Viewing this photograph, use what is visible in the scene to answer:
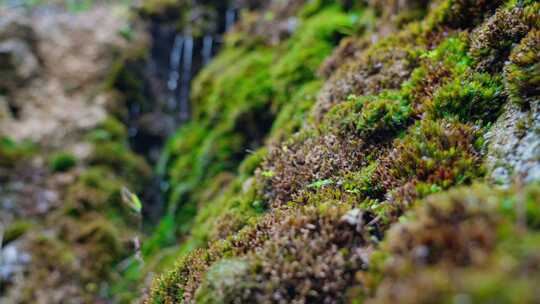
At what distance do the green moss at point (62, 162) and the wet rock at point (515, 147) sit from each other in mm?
11399

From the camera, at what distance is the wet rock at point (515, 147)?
9.52 feet

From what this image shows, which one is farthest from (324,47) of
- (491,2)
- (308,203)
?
(308,203)

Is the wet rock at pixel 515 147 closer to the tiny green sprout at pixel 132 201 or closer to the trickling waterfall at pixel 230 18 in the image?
the tiny green sprout at pixel 132 201

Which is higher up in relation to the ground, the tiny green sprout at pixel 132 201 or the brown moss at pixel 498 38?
the brown moss at pixel 498 38

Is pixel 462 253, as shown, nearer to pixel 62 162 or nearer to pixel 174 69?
pixel 62 162

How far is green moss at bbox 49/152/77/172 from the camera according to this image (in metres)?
11.4

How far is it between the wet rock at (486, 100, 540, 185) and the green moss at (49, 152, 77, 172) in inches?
449

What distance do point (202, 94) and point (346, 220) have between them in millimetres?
9906

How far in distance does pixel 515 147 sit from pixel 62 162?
1178cm

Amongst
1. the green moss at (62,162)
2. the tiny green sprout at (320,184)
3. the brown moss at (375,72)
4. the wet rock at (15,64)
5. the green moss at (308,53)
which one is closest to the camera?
the tiny green sprout at (320,184)

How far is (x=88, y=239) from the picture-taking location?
9.59 m

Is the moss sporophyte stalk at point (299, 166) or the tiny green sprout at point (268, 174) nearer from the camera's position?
the moss sporophyte stalk at point (299, 166)

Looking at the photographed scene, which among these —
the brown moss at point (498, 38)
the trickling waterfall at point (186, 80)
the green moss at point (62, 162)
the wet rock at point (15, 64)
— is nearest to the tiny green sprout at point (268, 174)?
the brown moss at point (498, 38)

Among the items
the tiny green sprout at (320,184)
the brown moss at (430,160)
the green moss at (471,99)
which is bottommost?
the tiny green sprout at (320,184)
